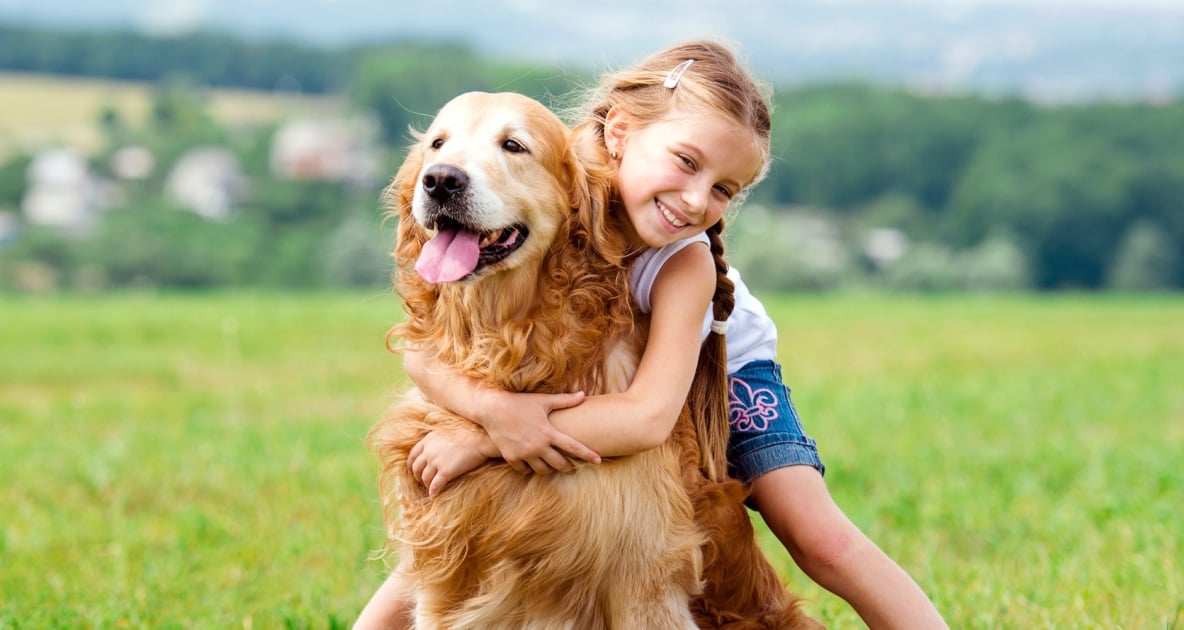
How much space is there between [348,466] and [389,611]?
3.47 meters

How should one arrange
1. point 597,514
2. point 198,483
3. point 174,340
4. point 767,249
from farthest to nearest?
point 767,249 → point 174,340 → point 198,483 → point 597,514

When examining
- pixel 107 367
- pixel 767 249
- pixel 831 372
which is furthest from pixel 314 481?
pixel 767 249

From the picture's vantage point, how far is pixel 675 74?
11.8 ft

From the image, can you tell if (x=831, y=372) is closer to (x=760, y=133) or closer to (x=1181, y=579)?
(x=1181, y=579)

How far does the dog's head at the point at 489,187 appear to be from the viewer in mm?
3135

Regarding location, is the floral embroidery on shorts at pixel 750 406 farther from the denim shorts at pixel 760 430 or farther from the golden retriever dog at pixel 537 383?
the golden retriever dog at pixel 537 383

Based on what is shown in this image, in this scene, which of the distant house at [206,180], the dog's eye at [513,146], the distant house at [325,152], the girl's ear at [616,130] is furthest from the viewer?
the distant house at [325,152]

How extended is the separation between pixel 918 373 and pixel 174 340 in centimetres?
Answer: 754

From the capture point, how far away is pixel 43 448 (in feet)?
26.1

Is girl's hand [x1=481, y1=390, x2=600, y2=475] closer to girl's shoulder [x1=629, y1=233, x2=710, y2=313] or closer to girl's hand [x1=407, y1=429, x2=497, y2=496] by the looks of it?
girl's hand [x1=407, y1=429, x2=497, y2=496]

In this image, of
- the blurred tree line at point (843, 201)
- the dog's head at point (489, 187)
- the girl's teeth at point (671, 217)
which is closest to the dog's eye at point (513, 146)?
the dog's head at point (489, 187)

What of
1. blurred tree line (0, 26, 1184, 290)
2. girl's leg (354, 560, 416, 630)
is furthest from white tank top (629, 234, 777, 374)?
blurred tree line (0, 26, 1184, 290)

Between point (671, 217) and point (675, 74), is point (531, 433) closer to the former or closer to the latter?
point (671, 217)

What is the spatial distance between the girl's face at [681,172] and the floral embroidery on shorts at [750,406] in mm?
633
